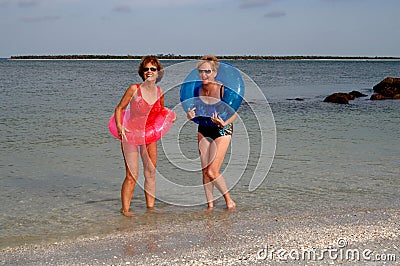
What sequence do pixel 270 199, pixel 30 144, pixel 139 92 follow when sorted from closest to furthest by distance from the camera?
1. pixel 139 92
2. pixel 270 199
3. pixel 30 144

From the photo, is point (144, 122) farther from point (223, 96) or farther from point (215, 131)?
point (223, 96)

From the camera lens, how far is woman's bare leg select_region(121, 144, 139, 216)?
6594 mm

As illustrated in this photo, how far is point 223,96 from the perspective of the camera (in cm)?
648

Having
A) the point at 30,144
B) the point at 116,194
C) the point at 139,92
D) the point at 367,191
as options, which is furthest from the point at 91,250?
the point at 30,144

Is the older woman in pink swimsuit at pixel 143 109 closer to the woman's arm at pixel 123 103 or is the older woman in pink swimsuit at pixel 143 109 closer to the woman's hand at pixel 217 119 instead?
the woman's arm at pixel 123 103

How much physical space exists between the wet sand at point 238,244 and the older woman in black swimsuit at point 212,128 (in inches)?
25.6

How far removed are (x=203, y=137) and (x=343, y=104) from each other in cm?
1904

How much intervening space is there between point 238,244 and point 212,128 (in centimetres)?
158

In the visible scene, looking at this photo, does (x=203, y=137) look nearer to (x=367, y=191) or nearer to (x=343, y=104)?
(x=367, y=191)

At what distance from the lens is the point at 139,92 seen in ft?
20.8

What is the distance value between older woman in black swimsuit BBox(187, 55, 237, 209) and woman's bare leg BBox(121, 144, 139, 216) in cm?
81

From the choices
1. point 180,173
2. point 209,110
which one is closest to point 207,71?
point 209,110

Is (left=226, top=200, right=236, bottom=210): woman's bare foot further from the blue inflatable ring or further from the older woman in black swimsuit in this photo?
the blue inflatable ring

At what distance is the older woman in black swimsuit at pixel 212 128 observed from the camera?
21.0 feet
